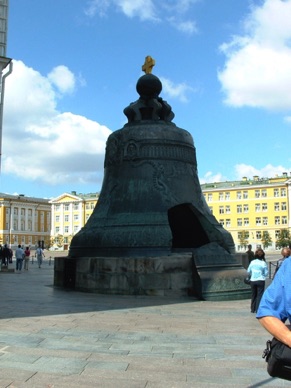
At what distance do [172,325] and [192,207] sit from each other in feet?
16.9

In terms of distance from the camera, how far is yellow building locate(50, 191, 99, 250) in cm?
9938

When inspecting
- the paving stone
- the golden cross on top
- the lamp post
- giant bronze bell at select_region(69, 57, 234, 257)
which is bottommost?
the paving stone

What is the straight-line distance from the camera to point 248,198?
81.8 metres

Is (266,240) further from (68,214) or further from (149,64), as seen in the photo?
(149,64)

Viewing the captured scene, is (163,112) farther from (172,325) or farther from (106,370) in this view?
(106,370)

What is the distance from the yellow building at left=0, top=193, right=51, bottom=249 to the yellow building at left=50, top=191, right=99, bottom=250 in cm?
555

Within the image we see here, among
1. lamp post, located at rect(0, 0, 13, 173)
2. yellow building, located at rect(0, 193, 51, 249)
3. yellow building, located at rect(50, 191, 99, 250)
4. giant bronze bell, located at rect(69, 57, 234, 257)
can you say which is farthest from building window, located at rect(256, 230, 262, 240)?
giant bronze bell, located at rect(69, 57, 234, 257)

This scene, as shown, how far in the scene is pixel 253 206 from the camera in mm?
81250

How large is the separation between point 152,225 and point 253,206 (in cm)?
7279

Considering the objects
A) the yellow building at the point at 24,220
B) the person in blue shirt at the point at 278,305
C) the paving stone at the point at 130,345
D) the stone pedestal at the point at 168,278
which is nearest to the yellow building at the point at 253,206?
the yellow building at the point at 24,220

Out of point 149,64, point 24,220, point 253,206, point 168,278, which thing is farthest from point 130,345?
point 24,220

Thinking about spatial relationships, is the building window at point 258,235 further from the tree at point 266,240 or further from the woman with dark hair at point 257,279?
the woman with dark hair at point 257,279

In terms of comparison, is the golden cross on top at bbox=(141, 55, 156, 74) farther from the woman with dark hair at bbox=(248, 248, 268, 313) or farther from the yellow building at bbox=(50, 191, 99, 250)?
the yellow building at bbox=(50, 191, 99, 250)

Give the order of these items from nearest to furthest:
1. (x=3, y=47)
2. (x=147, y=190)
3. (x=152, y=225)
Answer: (x=152, y=225), (x=147, y=190), (x=3, y=47)
